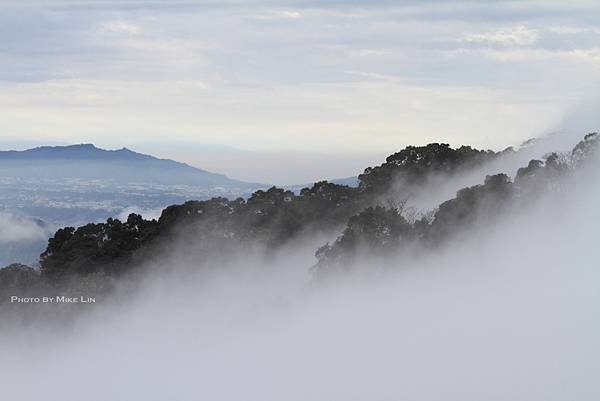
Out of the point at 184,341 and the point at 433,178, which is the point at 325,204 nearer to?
the point at 433,178

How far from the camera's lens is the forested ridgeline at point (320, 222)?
4597 cm

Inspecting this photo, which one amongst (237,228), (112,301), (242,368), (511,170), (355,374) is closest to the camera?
(355,374)

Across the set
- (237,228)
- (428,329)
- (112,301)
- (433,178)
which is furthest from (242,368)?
(433,178)

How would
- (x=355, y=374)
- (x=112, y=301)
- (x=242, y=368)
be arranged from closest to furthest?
(x=355, y=374), (x=242, y=368), (x=112, y=301)

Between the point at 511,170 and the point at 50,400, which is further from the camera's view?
the point at 511,170

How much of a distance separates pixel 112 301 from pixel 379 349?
1783cm

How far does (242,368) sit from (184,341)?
24.6ft

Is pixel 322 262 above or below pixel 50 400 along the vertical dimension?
above

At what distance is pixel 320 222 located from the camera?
184ft

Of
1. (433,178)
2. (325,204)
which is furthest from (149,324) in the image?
(433,178)

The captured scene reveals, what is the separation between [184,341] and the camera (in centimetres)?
4531

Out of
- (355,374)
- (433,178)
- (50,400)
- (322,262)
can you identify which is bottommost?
(50,400)

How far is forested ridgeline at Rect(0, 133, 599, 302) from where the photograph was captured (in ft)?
151

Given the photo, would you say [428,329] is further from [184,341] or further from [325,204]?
[325,204]
